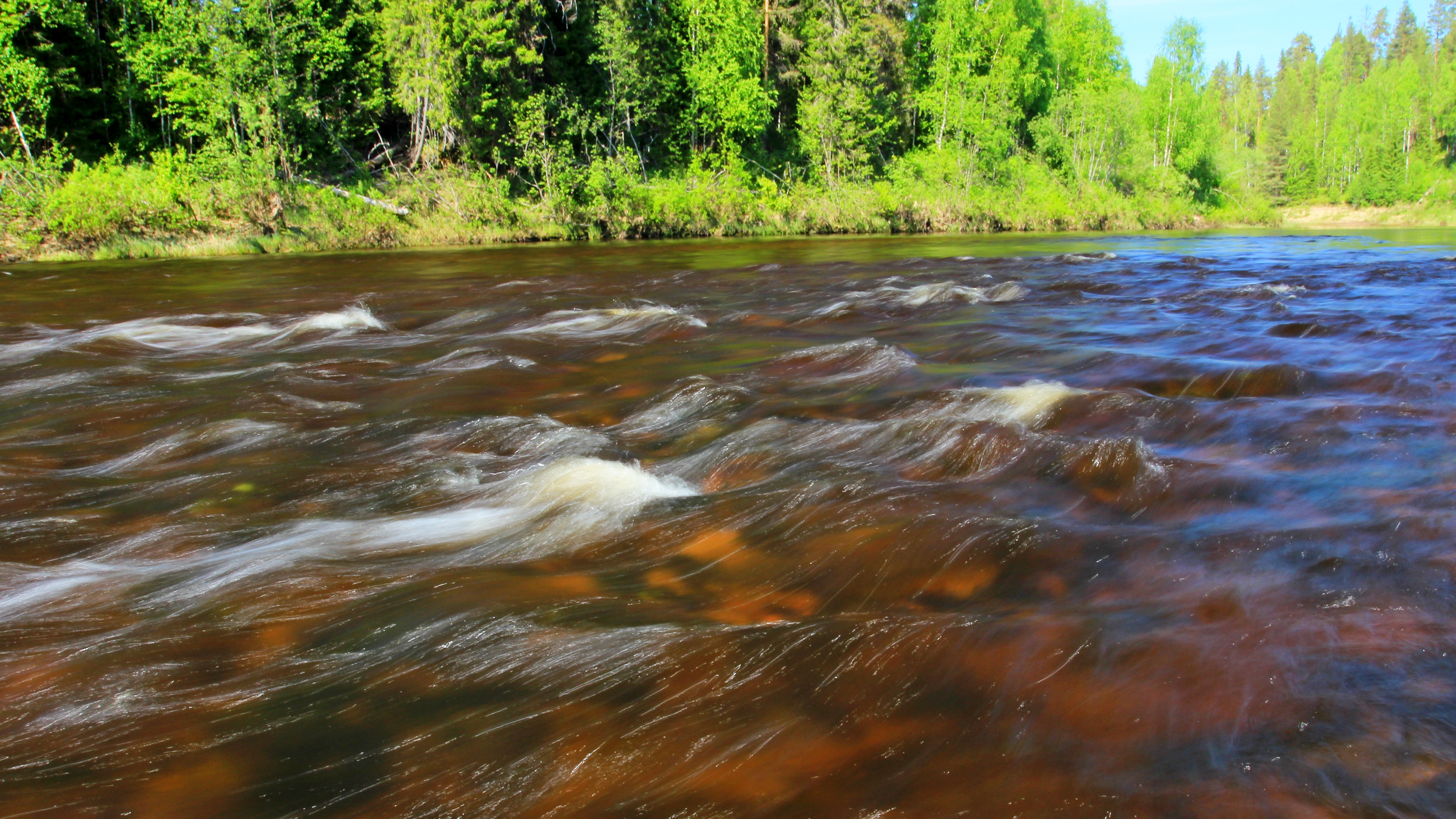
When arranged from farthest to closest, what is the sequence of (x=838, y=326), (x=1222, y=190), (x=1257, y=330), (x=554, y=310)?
(x=1222, y=190) → (x=554, y=310) → (x=838, y=326) → (x=1257, y=330)

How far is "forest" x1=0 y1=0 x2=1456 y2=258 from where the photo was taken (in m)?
22.9

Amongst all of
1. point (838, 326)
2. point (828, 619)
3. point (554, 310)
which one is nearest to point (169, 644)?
point (828, 619)

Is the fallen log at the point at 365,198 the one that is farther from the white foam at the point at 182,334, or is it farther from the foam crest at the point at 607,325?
the foam crest at the point at 607,325

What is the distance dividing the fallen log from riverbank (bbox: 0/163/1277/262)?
0.06 m

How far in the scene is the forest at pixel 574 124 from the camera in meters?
22.9

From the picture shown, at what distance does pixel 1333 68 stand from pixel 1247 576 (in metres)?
106

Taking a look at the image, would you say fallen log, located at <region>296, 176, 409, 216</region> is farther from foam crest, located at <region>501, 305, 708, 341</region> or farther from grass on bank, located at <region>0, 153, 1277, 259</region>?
foam crest, located at <region>501, 305, 708, 341</region>

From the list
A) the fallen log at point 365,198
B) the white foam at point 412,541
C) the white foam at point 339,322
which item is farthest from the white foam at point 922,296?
the fallen log at point 365,198

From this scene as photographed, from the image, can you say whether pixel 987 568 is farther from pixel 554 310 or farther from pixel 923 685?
pixel 554 310

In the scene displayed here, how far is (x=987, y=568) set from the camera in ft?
9.95

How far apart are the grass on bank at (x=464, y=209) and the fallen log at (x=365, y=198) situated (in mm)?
219

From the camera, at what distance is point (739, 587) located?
300 cm

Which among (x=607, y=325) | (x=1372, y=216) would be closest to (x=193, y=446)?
(x=607, y=325)

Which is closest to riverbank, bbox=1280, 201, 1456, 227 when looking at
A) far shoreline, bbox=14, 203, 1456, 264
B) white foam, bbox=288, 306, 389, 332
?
far shoreline, bbox=14, 203, 1456, 264
